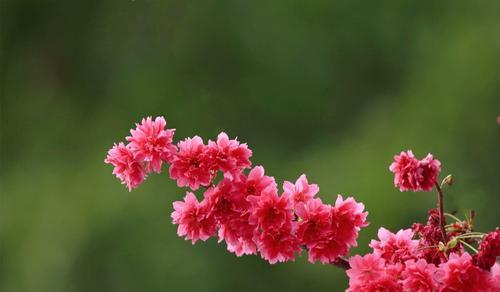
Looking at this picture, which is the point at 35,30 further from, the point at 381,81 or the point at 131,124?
the point at 381,81

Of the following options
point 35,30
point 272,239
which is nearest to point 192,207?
point 272,239

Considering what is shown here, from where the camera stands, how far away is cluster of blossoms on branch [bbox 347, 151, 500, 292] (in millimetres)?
967

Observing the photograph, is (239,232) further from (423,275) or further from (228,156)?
(423,275)

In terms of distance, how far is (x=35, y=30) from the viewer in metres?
4.21

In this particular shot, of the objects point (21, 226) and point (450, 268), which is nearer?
point (450, 268)

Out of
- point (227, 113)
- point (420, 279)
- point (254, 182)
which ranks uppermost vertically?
point (227, 113)

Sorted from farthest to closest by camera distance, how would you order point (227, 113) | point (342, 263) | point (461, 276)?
1. point (227, 113)
2. point (342, 263)
3. point (461, 276)

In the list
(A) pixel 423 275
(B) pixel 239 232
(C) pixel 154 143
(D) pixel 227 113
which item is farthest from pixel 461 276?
(D) pixel 227 113

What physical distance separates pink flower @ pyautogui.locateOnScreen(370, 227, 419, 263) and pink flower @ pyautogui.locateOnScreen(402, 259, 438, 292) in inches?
2.6

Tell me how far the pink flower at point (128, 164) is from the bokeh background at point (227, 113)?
2231 mm

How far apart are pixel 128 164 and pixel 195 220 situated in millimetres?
108

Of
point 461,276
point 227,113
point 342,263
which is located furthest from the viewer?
point 227,113

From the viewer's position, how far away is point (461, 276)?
0.96 meters

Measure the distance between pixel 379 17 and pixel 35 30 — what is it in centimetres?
166
